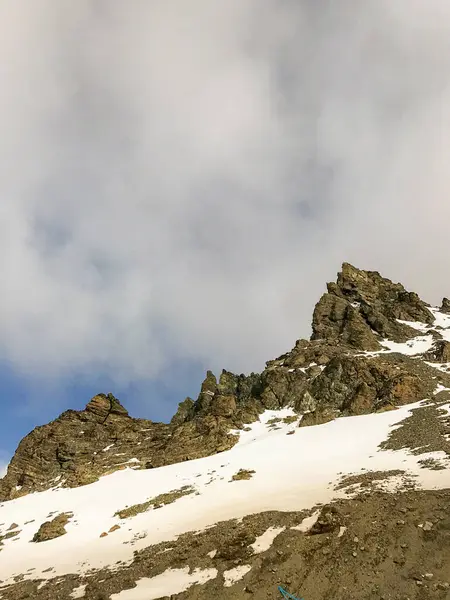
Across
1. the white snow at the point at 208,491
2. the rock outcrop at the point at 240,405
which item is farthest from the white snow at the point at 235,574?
the rock outcrop at the point at 240,405

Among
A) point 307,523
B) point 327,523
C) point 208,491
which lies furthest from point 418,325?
point 327,523

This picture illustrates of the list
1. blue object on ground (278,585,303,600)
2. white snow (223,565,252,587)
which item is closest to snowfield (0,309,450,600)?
white snow (223,565,252,587)

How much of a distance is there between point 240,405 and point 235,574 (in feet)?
188

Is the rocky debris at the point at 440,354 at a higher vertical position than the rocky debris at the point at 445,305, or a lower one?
lower

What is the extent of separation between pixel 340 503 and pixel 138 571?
41.4 feet

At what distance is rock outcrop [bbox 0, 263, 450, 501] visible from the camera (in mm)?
59781

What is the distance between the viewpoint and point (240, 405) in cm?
7475

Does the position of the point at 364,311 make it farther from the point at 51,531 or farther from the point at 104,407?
the point at 51,531

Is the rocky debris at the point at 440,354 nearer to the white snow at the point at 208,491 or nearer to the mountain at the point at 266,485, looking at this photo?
the mountain at the point at 266,485

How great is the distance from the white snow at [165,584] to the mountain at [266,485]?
114 millimetres

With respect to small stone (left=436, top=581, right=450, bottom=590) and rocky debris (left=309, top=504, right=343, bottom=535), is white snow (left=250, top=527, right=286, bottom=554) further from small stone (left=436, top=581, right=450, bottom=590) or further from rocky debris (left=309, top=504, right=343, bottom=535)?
small stone (left=436, top=581, right=450, bottom=590)

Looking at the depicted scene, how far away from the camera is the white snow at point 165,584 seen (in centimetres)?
1773

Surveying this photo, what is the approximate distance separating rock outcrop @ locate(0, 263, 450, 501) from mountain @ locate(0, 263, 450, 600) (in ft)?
0.96

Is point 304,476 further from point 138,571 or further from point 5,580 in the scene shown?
point 5,580
